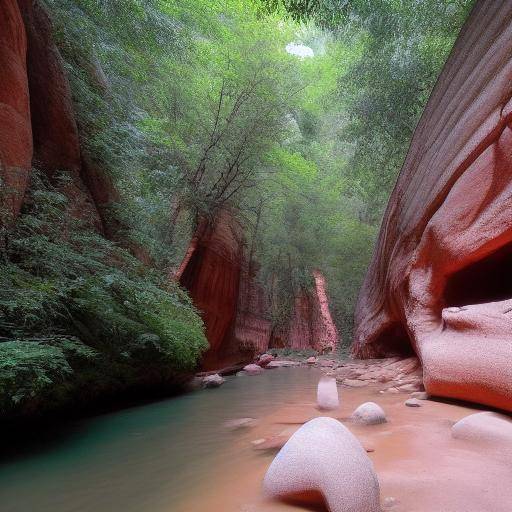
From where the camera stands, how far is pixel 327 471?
1.49 metres

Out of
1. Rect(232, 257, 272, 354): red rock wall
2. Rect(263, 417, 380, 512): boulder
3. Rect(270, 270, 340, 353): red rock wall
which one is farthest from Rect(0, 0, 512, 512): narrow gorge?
Rect(270, 270, 340, 353): red rock wall

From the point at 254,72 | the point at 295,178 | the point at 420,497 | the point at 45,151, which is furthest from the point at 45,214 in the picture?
the point at 295,178

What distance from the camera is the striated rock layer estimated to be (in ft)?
10.6

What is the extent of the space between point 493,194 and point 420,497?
3.47 m

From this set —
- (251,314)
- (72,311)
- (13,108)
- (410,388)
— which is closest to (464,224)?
(410,388)

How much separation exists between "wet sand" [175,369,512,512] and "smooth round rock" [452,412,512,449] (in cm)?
7

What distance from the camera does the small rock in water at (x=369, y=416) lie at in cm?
285

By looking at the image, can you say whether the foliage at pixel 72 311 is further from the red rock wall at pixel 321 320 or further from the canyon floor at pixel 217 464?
the red rock wall at pixel 321 320

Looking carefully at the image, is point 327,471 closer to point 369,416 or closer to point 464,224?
A: point 369,416

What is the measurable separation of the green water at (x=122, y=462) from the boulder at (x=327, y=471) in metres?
0.63

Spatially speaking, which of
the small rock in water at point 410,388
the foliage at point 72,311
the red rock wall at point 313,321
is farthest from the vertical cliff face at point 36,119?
the red rock wall at point 313,321

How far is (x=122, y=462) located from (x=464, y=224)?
4318mm

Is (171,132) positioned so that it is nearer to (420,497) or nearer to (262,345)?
(262,345)

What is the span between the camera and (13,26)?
410 centimetres
